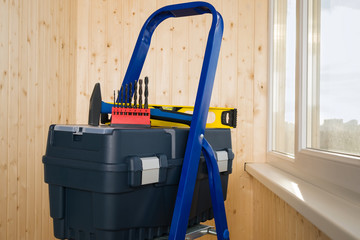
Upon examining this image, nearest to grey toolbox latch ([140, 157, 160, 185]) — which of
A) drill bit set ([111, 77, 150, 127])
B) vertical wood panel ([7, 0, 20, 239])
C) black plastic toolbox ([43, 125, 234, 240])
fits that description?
black plastic toolbox ([43, 125, 234, 240])

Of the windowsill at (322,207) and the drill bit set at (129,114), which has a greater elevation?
the drill bit set at (129,114)

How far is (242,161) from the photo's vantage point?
213 cm

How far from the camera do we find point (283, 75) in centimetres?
183

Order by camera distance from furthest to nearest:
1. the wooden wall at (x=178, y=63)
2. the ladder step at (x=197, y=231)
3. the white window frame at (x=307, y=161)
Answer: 1. the wooden wall at (x=178, y=63)
2. the ladder step at (x=197, y=231)
3. the white window frame at (x=307, y=161)

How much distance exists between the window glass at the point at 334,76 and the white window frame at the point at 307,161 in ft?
0.09

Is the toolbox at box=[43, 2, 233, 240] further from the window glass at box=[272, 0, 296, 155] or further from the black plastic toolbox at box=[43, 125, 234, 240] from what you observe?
the window glass at box=[272, 0, 296, 155]

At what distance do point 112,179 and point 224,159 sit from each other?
1.55 feet

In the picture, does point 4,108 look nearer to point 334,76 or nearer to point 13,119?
point 13,119

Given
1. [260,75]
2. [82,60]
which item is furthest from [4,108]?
[260,75]

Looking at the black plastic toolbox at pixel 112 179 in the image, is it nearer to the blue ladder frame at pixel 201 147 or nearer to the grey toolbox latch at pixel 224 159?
the blue ladder frame at pixel 201 147

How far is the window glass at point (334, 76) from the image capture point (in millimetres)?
977

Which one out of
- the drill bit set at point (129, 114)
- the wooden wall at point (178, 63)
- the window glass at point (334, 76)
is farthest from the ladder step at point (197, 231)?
the wooden wall at point (178, 63)

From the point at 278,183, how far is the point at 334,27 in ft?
1.90

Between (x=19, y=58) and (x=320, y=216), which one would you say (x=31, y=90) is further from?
(x=320, y=216)
